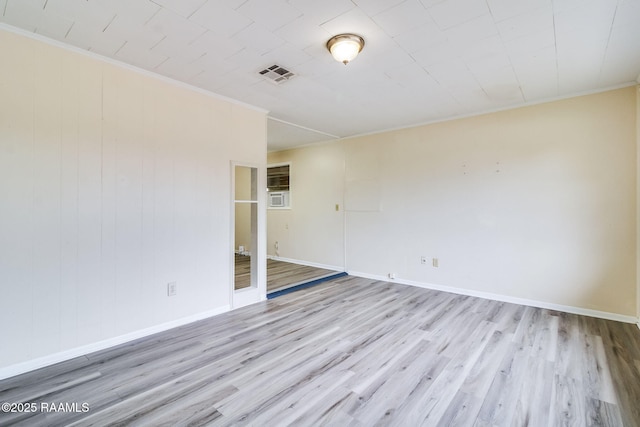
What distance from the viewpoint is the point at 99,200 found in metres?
2.63

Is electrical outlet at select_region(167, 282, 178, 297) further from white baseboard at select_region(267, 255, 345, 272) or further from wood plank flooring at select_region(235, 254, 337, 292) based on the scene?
white baseboard at select_region(267, 255, 345, 272)

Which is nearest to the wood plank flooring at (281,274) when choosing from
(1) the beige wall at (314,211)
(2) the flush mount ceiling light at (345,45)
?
(1) the beige wall at (314,211)

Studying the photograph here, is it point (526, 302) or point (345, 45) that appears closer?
point (345, 45)

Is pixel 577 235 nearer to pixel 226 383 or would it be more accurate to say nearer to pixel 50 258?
pixel 226 383

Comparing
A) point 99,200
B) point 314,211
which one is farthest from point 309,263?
point 99,200

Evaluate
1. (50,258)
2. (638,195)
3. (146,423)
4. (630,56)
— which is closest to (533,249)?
(638,195)

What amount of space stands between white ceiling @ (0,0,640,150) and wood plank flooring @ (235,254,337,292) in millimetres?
2814

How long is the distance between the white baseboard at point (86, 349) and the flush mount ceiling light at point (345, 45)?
3075 millimetres

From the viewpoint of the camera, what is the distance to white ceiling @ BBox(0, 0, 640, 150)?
1996 mm

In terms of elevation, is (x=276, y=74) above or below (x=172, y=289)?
above

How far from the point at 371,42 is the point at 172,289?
3.09 m

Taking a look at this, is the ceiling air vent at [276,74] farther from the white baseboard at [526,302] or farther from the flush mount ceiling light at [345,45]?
the white baseboard at [526,302]

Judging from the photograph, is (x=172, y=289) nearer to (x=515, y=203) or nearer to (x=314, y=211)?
(x=314, y=211)

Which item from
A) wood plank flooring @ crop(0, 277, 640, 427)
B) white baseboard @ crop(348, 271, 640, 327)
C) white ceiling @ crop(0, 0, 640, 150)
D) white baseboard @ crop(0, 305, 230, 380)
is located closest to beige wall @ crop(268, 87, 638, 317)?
white baseboard @ crop(348, 271, 640, 327)
